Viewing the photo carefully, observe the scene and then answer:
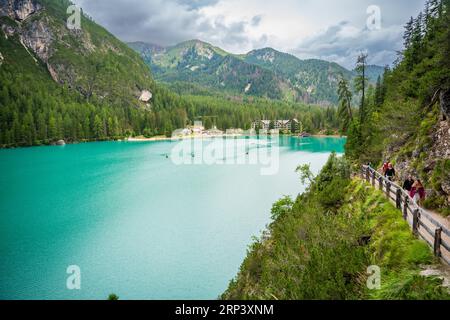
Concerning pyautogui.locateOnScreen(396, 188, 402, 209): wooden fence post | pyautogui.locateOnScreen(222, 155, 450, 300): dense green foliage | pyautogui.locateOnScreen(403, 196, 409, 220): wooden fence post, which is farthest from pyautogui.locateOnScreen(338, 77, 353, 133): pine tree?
pyautogui.locateOnScreen(403, 196, 409, 220): wooden fence post

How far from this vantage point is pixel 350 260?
11.3m

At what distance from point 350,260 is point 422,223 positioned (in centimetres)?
278

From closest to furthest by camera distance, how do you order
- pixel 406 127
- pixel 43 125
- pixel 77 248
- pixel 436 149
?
pixel 436 149, pixel 406 127, pixel 77 248, pixel 43 125

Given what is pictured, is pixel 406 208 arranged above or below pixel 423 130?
below

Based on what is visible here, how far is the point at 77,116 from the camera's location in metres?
156

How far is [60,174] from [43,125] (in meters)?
80.1

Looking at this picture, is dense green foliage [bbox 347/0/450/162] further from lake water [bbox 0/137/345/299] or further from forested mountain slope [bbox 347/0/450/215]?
lake water [bbox 0/137/345/299]

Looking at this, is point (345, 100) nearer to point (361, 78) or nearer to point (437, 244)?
point (361, 78)

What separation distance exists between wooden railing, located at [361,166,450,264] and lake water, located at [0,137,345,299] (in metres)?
12.8

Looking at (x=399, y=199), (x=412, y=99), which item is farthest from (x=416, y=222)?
(x=412, y=99)

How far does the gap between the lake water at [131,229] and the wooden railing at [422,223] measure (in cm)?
1278
